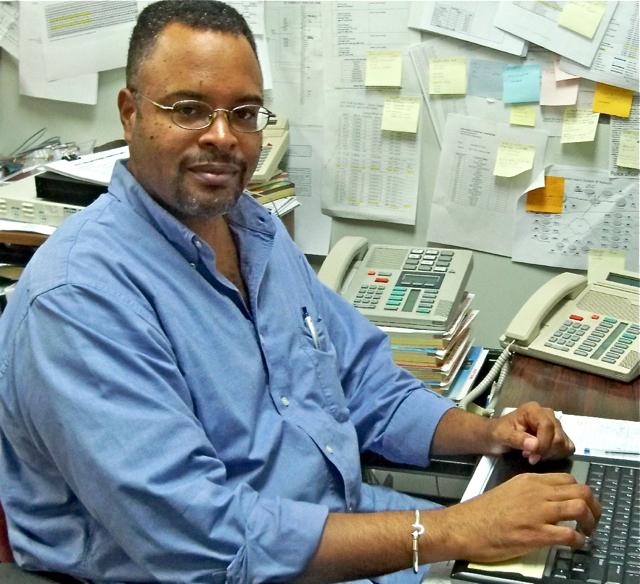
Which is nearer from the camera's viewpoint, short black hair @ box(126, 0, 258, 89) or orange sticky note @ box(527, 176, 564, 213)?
short black hair @ box(126, 0, 258, 89)

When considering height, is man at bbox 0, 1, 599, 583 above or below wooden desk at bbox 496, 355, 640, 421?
above

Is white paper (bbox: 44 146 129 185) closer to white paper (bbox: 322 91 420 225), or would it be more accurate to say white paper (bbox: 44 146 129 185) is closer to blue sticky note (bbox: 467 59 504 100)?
white paper (bbox: 322 91 420 225)

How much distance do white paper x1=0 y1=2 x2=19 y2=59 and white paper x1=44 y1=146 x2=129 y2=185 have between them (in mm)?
577

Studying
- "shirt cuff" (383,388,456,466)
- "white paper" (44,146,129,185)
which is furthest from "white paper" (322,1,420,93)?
"shirt cuff" (383,388,456,466)

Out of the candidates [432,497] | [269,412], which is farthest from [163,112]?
[432,497]

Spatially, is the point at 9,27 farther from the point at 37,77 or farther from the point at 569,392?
the point at 569,392

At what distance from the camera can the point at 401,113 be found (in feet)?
6.68

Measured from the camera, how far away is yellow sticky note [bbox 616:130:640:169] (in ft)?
6.14

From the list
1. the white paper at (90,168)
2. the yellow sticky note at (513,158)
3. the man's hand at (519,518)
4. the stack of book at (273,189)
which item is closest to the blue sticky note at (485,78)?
the yellow sticky note at (513,158)

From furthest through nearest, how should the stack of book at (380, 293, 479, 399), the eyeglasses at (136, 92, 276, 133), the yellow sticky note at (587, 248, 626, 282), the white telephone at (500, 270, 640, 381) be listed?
the yellow sticky note at (587, 248, 626, 282) < the stack of book at (380, 293, 479, 399) < the white telephone at (500, 270, 640, 381) < the eyeglasses at (136, 92, 276, 133)

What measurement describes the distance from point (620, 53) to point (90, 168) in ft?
3.97

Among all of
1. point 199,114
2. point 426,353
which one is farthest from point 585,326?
point 199,114

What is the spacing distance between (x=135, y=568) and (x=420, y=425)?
0.52 m

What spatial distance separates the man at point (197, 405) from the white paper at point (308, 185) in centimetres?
89
